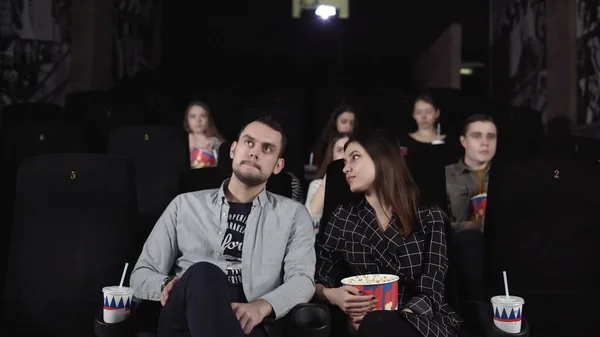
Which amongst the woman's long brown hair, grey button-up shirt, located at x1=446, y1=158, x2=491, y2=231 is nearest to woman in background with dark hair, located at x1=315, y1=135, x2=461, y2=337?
the woman's long brown hair

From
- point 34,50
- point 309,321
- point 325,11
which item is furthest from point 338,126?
point 325,11

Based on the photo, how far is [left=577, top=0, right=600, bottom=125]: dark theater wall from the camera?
372 centimetres

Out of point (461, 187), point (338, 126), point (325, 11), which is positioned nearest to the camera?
point (461, 187)

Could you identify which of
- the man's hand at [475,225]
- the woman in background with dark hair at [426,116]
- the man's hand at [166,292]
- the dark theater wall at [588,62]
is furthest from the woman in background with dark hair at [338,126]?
the man's hand at [166,292]

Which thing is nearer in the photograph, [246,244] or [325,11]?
[246,244]

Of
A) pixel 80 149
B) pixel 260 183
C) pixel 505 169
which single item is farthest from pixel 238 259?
pixel 80 149

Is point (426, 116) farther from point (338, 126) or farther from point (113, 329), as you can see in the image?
point (113, 329)

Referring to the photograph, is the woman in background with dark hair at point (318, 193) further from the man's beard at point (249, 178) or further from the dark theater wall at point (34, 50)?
the dark theater wall at point (34, 50)

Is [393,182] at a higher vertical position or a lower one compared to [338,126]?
lower

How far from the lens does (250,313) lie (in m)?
1.47

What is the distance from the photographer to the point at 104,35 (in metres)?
5.32

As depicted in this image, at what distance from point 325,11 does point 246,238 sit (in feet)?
16.8

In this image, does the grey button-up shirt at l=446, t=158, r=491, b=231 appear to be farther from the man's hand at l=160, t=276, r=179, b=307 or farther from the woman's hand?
the man's hand at l=160, t=276, r=179, b=307

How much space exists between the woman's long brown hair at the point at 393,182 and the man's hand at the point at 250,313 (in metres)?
0.45
